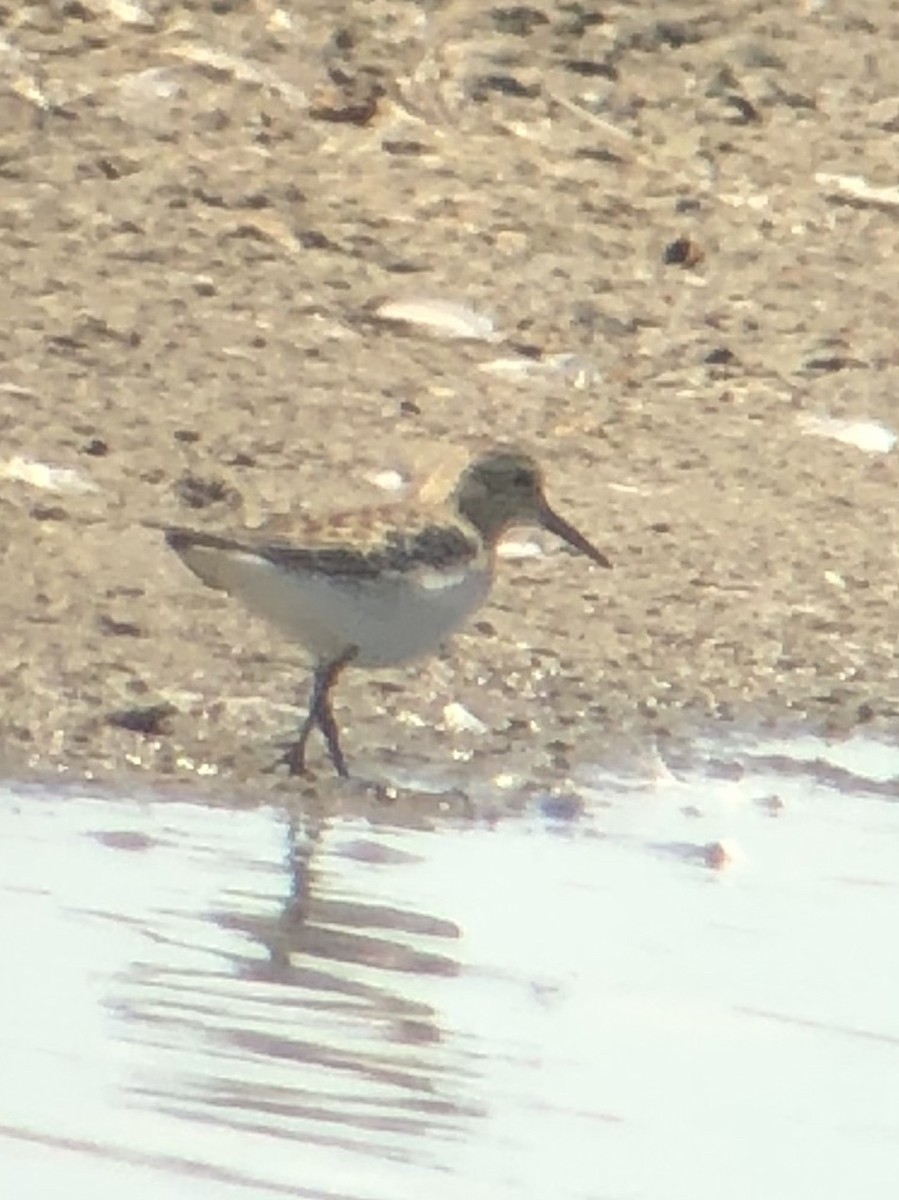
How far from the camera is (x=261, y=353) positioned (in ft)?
27.4

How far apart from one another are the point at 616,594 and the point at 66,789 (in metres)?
1.70

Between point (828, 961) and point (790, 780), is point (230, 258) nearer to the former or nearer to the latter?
point (790, 780)

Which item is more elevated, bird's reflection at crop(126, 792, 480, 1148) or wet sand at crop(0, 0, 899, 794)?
bird's reflection at crop(126, 792, 480, 1148)

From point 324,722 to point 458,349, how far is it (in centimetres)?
217

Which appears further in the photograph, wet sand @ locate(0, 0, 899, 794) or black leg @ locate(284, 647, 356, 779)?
wet sand @ locate(0, 0, 899, 794)

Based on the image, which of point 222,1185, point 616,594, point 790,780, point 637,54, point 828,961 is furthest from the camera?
point 637,54

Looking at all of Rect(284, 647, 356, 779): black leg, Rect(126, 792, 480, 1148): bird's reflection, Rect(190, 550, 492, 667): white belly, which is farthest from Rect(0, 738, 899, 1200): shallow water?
Rect(190, 550, 492, 667): white belly

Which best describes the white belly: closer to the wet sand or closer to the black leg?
the black leg

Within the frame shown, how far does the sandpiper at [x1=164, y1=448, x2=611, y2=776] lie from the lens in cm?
654

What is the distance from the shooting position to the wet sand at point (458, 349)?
22.7ft

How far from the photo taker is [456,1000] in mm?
5109

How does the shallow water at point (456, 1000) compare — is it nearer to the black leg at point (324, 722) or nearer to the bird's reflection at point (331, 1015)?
the bird's reflection at point (331, 1015)

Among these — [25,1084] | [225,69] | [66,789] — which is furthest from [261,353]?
[25,1084]

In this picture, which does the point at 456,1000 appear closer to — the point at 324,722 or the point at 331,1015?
the point at 331,1015
